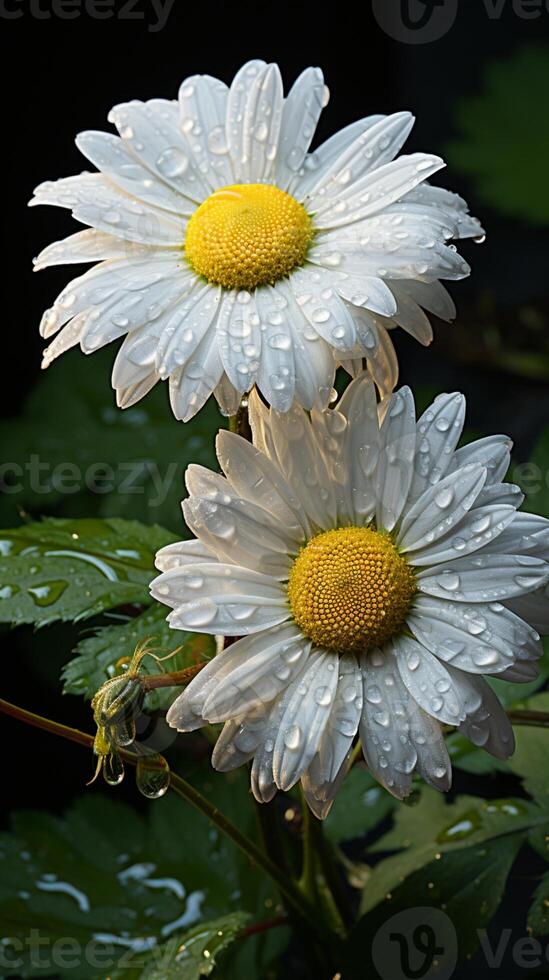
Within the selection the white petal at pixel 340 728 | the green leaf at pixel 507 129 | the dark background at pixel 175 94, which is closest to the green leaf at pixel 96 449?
the dark background at pixel 175 94

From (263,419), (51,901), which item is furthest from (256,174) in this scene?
(51,901)

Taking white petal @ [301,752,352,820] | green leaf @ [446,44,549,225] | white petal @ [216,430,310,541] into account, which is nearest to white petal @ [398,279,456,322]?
white petal @ [216,430,310,541]

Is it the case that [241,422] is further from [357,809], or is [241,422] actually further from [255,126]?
[357,809]

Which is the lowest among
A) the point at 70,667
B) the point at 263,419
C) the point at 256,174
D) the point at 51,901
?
the point at 51,901

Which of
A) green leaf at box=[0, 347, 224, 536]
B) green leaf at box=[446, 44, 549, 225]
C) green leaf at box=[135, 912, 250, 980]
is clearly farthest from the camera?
green leaf at box=[446, 44, 549, 225]

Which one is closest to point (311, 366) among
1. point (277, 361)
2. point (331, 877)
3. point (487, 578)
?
point (277, 361)

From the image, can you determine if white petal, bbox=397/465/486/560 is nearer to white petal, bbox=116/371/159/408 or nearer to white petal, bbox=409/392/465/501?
white petal, bbox=409/392/465/501

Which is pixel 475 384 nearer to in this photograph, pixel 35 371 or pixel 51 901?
pixel 35 371
